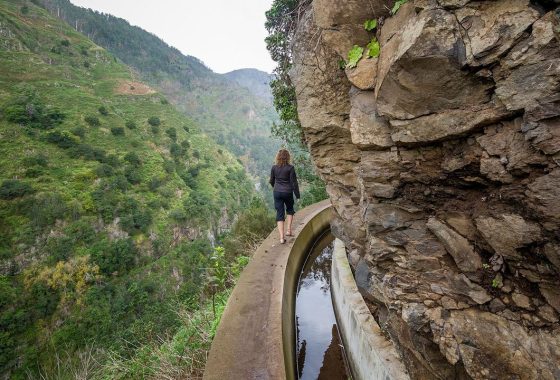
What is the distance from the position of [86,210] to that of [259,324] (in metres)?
29.9

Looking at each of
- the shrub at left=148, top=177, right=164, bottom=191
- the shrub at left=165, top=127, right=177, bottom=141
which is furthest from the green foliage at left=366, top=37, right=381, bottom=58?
the shrub at left=165, top=127, right=177, bottom=141

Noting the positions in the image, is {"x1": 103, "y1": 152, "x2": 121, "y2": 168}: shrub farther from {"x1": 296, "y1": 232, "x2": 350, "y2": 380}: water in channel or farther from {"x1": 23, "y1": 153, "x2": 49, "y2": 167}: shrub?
{"x1": 296, "y1": 232, "x2": 350, "y2": 380}: water in channel

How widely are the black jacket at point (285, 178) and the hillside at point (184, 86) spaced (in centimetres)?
7947

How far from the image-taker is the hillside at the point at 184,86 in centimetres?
8925

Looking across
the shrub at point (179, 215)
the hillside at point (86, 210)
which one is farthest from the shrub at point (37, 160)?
the shrub at point (179, 215)

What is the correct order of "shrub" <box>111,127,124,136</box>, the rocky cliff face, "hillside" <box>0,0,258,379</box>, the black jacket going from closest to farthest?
Answer: the rocky cliff face < the black jacket < "hillside" <box>0,0,258,379</box> < "shrub" <box>111,127,124,136</box>

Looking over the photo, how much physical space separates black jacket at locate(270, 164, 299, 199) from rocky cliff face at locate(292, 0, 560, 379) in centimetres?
233

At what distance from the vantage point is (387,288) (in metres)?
3.14

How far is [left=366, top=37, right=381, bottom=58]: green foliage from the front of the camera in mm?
3149

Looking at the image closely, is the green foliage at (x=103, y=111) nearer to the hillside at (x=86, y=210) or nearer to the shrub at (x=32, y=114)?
the hillside at (x=86, y=210)

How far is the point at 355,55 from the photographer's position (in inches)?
132

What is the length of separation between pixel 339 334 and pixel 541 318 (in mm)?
4293

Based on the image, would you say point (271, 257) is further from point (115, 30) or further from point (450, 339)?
point (115, 30)

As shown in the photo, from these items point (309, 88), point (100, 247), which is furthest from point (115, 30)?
point (309, 88)
